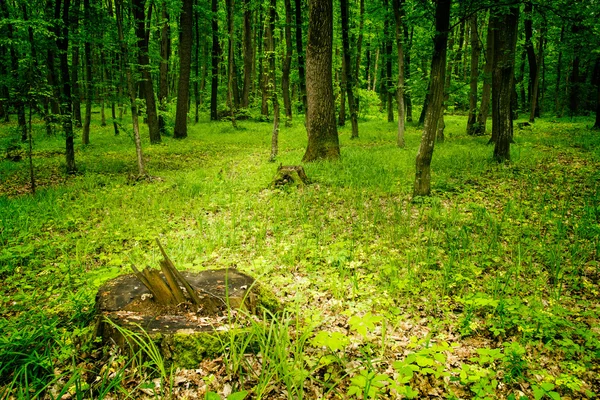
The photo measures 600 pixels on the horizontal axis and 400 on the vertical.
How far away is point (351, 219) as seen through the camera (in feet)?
22.1

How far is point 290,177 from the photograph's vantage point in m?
9.09

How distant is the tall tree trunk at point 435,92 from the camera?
6.57m

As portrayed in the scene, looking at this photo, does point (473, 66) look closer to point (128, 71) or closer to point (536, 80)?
point (536, 80)

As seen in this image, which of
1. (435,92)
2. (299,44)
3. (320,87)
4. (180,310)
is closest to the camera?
(180,310)

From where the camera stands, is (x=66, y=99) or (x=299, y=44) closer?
(x=66, y=99)

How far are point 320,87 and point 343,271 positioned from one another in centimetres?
814

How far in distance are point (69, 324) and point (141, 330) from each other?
1215mm

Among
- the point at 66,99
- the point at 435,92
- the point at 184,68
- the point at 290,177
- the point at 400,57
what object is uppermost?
the point at 184,68

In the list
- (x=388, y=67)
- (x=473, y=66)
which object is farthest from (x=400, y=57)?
(x=388, y=67)

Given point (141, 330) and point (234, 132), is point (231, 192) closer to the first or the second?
point (141, 330)

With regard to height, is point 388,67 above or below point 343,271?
above

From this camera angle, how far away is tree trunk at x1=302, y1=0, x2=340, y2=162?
11.0m

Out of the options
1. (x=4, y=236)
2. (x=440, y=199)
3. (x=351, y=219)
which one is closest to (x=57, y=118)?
(x=4, y=236)

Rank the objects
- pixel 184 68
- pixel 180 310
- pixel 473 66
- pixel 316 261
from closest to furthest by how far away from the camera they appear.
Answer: pixel 180 310 < pixel 316 261 < pixel 473 66 < pixel 184 68
